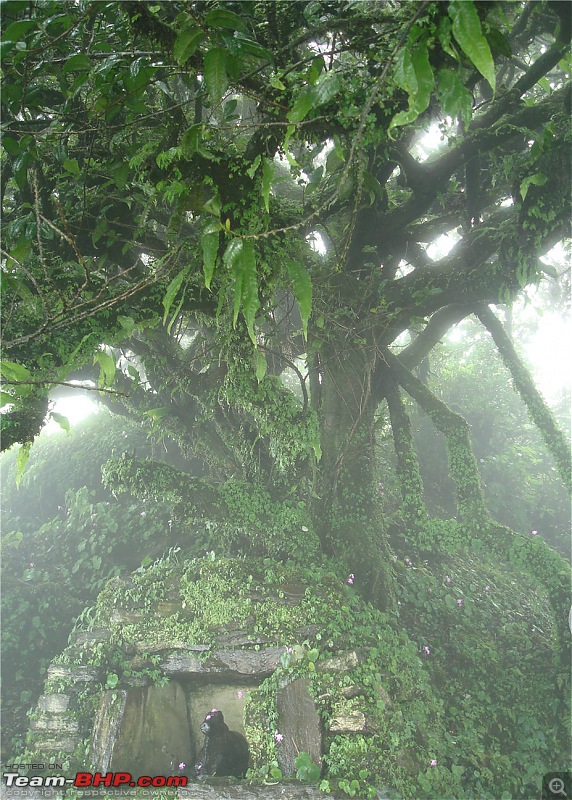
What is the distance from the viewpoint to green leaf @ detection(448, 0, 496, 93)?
1.04m

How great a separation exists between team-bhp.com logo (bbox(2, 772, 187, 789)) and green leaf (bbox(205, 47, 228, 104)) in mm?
4844

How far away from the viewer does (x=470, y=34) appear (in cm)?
105

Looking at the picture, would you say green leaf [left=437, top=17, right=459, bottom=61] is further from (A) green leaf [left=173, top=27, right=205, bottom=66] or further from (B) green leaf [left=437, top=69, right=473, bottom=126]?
(A) green leaf [left=173, top=27, right=205, bottom=66]

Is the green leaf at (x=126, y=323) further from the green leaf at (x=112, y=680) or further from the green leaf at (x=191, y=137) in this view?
the green leaf at (x=112, y=680)

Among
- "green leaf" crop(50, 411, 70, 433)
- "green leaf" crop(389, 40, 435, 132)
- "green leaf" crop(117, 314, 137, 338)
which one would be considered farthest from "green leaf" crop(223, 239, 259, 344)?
"green leaf" crop(117, 314, 137, 338)

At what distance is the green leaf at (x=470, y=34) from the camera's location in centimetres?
104

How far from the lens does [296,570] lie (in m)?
4.84

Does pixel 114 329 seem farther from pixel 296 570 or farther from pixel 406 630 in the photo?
pixel 406 630

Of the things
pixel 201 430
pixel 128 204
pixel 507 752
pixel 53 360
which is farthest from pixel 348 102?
pixel 507 752

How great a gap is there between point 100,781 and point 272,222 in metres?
4.87

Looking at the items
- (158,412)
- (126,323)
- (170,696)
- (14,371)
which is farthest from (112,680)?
(14,371)

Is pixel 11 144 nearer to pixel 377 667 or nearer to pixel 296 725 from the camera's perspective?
pixel 296 725

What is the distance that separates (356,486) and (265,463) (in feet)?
3.67

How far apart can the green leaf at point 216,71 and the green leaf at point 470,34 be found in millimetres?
699
